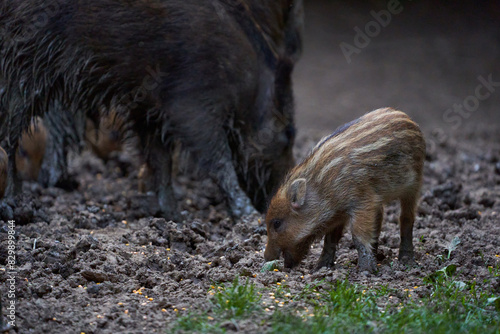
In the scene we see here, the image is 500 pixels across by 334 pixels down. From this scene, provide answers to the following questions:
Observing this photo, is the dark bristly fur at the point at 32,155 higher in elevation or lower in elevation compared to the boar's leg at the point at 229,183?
lower

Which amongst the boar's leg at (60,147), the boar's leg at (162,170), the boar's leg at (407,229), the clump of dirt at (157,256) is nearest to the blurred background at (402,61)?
the boar's leg at (60,147)

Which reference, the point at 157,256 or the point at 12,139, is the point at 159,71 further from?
the point at 157,256

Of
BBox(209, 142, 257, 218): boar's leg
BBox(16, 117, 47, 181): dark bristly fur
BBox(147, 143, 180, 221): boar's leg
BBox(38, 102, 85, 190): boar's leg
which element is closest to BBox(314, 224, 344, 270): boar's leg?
BBox(209, 142, 257, 218): boar's leg

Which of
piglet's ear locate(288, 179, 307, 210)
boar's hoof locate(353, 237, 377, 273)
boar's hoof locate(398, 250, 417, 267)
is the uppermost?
piglet's ear locate(288, 179, 307, 210)

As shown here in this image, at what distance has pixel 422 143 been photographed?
14.4 ft

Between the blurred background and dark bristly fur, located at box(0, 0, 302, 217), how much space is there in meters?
5.36

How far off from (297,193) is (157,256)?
1.04 meters

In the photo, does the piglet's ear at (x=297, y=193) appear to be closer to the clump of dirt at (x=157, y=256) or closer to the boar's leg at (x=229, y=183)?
the clump of dirt at (x=157, y=256)

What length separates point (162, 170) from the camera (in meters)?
6.49

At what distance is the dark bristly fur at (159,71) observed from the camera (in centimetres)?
559

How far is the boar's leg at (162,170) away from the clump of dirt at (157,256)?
147mm

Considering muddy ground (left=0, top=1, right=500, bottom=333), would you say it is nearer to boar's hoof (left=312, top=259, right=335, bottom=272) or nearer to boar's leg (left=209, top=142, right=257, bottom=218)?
boar's hoof (left=312, top=259, right=335, bottom=272)

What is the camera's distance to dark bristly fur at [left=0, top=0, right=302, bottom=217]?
5.59 meters

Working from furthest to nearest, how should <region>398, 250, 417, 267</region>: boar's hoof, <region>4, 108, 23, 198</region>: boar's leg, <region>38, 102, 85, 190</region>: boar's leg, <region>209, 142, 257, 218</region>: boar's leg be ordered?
<region>38, 102, 85, 190</region>: boar's leg, <region>209, 142, 257, 218</region>: boar's leg, <region>4, 108, 23, 198</region>: boar's leg, <region>398, 250, 417, 267</region>: boar's hoof
